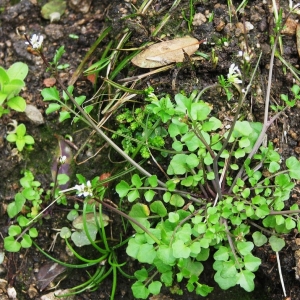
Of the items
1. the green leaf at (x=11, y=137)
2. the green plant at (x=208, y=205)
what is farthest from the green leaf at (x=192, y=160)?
the green leaf at (x=11, y=137)

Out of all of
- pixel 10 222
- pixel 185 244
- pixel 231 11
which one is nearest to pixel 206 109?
pixel 185 244

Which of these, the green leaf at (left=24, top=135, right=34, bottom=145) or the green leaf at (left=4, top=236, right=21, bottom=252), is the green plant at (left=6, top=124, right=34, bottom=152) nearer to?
the green leaf at (left=24, top=135, right=34, bottom=145)

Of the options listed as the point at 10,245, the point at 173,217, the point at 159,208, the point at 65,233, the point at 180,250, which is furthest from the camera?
the point at 65,233

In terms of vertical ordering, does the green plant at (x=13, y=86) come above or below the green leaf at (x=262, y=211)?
above

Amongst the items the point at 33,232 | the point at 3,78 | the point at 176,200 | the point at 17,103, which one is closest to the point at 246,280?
the point at 176,200

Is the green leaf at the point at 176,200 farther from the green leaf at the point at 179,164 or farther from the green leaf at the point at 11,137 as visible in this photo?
the green leaf at the point at 11,137

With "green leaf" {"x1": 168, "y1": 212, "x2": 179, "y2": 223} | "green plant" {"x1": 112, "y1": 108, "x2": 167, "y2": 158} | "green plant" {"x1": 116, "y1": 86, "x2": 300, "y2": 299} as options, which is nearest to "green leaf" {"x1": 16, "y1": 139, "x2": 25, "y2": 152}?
"green plant" {"x1": 112, "y1": 108, "x2": 167, "y2": 158}

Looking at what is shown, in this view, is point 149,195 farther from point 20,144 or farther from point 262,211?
point 20,144
